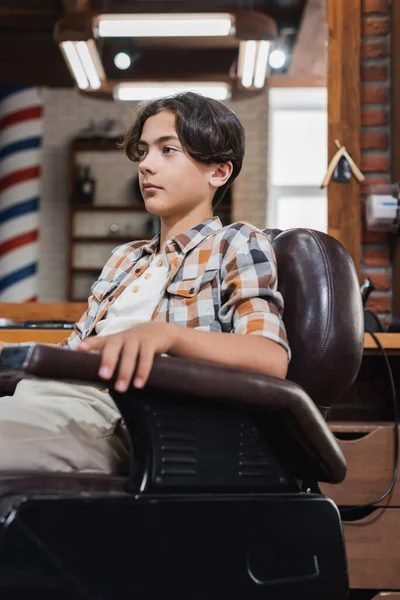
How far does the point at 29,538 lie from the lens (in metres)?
0.87

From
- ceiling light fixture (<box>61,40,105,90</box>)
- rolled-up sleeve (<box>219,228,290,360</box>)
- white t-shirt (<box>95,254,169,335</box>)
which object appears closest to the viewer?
rolled-up sleeve (<box>219,228,290,360</box>)

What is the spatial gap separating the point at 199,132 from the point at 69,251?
714cm

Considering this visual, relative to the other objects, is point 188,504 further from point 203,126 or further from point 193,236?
point 203,126

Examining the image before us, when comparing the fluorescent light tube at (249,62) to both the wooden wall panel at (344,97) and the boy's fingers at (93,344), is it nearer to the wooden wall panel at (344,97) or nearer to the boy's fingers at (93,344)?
the wooden wall panel at (344,97)

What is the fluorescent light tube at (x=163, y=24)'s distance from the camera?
14.5 feet

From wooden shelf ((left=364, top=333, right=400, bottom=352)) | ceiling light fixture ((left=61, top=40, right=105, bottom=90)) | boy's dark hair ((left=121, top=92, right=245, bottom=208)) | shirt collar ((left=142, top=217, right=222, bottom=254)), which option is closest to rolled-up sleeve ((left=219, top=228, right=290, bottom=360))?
shirt collar ((left=142, top=217, right=222, bottom=254))

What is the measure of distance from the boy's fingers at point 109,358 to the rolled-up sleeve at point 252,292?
31 cm

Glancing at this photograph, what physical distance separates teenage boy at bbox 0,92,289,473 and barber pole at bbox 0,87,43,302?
20.9ft

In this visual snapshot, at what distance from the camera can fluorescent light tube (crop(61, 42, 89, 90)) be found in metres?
4.93

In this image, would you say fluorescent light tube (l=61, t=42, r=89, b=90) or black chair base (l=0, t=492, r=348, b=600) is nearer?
black chair base (l=0, t=492, r=348, b=600)

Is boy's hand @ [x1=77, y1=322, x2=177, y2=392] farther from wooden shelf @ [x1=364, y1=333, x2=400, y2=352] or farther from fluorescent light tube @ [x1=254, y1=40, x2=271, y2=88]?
fluorescent light tube @ [x1=254, y1=40, x2=271, y2=88]

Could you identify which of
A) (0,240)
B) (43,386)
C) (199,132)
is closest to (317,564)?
(43,386)

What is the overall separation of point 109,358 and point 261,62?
15.7 ft

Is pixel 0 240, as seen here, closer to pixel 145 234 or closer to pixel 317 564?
pixel 145 234
